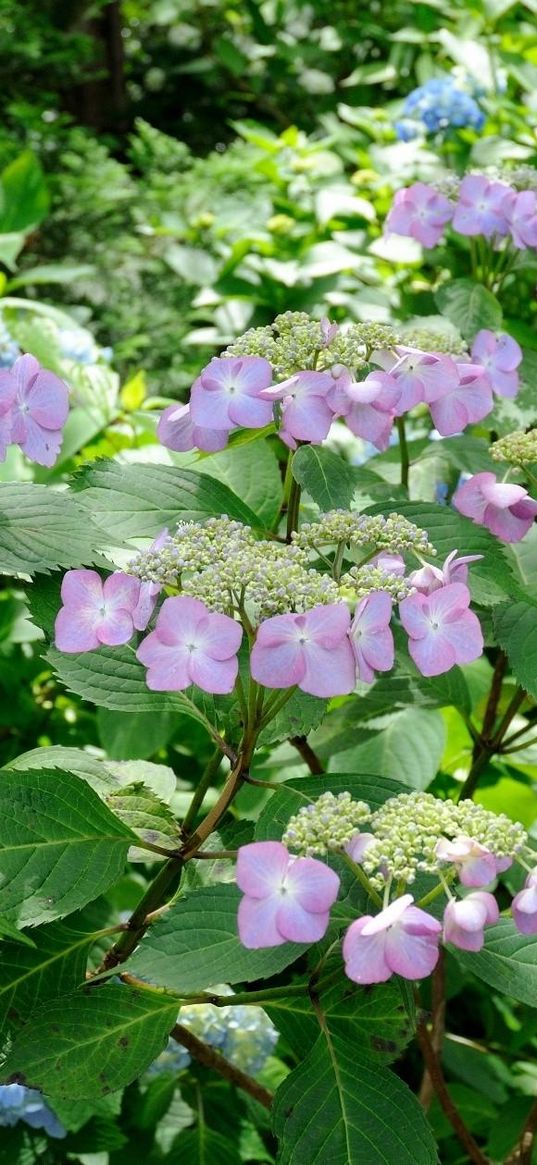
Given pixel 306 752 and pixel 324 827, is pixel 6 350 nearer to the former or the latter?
pixel 306 752

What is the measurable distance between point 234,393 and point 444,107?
1956 mm

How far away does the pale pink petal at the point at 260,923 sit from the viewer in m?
0.58

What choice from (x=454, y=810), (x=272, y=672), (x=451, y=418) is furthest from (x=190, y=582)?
(x=451, y=418)

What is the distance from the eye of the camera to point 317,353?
2.69ft

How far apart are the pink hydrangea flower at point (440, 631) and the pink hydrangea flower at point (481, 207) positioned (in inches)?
22.1

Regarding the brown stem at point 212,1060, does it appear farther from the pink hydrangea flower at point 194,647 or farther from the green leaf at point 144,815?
the pink hydrangea flower at point 194,647

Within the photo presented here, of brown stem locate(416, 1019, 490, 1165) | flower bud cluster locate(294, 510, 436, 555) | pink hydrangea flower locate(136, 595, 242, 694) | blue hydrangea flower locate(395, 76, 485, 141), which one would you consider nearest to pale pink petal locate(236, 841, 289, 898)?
pink hydrangea flower locate(136, 595, 242, 694)

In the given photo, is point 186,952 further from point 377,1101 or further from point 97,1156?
point 97,1156

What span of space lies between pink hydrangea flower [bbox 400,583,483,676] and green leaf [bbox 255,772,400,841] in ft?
0.34

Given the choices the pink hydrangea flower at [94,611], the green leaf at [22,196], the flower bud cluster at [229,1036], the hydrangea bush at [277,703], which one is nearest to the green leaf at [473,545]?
the hydrangea bush at [277,703]

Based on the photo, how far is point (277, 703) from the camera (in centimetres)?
74

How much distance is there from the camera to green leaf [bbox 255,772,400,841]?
0.77 metres

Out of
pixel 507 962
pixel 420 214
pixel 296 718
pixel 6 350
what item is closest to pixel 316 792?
pixel 296 718

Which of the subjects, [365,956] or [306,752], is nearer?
[365,956]
